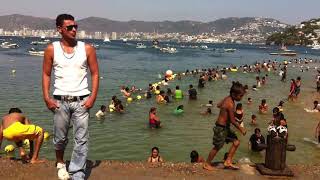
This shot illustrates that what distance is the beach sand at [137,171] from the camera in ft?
24.6

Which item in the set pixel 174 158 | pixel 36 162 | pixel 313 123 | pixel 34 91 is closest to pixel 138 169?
pixel 36 162

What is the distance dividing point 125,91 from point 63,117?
2075 centimetres

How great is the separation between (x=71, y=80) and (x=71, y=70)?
0.49 feet

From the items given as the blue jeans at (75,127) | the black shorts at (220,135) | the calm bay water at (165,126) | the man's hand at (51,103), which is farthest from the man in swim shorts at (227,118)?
the calm bay water at (165,126)

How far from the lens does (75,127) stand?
611 cm

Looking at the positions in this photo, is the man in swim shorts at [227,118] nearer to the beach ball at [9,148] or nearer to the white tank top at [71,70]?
the white tank top at [71,70]

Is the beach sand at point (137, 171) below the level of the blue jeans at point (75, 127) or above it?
below

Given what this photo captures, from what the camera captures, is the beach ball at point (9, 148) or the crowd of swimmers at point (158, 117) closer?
the crowd of swimmers at point (158, 117)

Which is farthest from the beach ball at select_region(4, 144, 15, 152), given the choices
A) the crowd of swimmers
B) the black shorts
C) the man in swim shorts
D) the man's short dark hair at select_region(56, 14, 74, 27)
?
the man's short dark hair at select_region(56, 14, 74, 27)

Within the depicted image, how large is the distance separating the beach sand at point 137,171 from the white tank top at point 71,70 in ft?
6.90

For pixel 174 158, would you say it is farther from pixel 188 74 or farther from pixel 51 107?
pixel 188 74

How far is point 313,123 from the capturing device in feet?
64.7

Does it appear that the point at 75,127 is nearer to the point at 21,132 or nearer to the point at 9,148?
the point at 21,132

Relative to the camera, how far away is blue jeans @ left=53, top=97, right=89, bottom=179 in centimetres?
602
